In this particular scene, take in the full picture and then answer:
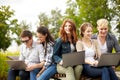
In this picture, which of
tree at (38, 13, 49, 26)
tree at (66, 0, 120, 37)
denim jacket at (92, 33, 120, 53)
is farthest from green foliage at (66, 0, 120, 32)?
tree at (38, 13, 49, 26)

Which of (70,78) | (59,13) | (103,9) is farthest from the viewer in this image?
(59,13)

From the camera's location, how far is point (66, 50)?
18.7ft

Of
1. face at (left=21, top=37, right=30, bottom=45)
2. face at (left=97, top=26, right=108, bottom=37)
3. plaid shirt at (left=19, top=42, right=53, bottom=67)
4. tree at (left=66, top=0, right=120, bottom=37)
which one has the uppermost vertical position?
tree at (left=66, top=0, right=120, bottom=37)

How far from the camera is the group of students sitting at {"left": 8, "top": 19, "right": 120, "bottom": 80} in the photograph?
218 inches

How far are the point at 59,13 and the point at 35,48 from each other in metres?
39.7

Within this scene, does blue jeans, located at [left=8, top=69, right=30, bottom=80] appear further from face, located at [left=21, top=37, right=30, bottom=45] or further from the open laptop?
the open laptop

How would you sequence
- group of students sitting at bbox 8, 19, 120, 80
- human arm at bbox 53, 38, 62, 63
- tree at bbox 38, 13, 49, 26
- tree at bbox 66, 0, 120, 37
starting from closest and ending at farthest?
group of students sitting at bbox 8, 19, 120, 80, human arm at bbox 53, 38, 62, 63, tree at bbox 66, 0, 120, 37, tree at bbox 38, 13, 49, 26

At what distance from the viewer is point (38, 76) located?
586cm

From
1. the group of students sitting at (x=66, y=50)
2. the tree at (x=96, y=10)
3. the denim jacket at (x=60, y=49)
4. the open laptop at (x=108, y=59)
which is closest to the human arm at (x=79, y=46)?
the group of students sitting at (x=66, y=50)

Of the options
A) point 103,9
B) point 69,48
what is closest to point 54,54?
point 69,48

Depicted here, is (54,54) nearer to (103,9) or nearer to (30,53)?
(30,53)

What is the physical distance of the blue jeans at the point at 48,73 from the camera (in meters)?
5.61

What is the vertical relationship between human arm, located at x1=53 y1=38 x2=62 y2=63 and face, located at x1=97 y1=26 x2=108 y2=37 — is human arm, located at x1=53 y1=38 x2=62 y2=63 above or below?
below

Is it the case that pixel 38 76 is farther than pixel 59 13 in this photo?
No
